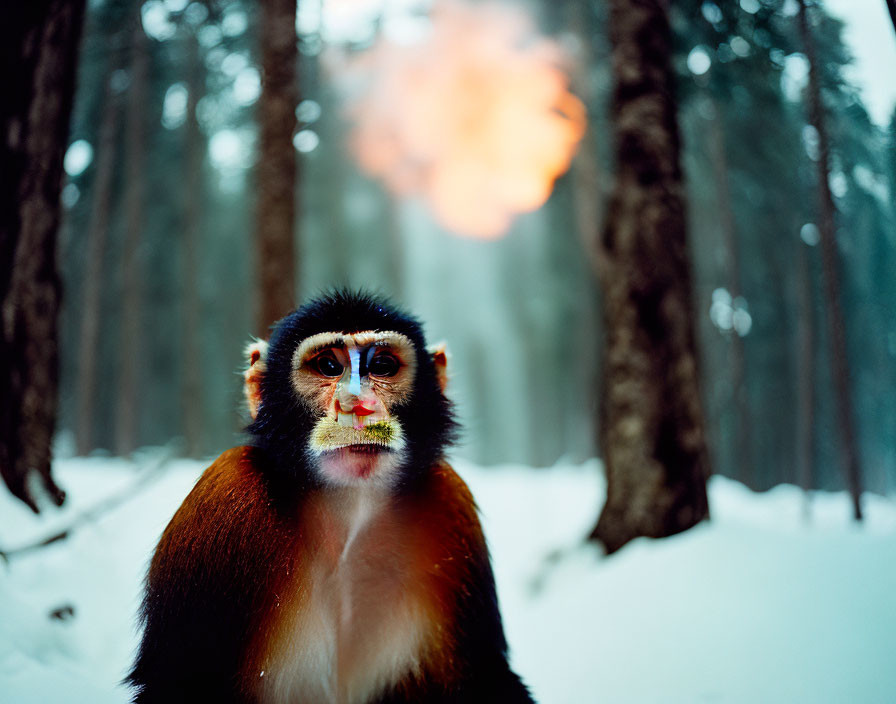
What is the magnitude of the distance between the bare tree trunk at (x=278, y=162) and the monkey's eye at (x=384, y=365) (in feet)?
13.5

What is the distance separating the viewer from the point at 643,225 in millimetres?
5188

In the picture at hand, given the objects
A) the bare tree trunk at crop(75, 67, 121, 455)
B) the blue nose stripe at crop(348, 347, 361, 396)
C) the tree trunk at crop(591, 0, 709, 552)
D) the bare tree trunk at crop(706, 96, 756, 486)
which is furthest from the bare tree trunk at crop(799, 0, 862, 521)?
the bare tree trunk at crop(75, 67, 121, 455)

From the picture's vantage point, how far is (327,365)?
2.24 meters

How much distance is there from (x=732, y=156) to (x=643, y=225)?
6.54 m

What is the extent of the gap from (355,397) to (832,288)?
3985 millimetres

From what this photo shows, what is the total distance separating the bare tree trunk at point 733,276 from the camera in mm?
9984

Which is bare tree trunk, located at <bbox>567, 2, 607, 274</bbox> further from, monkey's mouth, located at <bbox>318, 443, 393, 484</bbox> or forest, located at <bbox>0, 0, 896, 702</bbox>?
monkey's mouth, located at <bbox>318, 443, 393, 484</bbox>

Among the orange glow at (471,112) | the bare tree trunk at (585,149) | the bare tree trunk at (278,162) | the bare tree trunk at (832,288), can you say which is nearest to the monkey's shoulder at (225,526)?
the bare tree trunk at (832,288)

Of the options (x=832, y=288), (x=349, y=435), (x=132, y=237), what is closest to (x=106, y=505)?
(x=349, y=435)

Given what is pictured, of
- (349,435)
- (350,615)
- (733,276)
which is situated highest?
(733,276)

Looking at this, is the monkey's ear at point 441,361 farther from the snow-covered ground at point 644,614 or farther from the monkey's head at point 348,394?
the snow-covered ground at point 644,614

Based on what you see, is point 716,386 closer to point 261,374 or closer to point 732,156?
point 732,156

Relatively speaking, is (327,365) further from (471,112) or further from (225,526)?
(471,112)

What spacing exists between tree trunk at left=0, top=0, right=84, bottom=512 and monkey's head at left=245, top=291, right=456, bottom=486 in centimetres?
166
